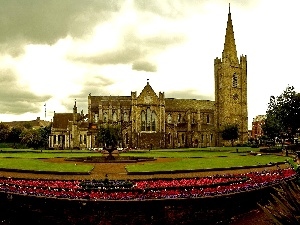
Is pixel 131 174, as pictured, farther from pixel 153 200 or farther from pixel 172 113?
pixel 172 113

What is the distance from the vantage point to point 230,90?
95750 millimetres

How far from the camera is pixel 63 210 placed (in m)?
16.2

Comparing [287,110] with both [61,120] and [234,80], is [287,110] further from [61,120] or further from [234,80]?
[61,120]

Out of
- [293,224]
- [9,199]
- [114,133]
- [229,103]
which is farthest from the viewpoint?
[229,103]

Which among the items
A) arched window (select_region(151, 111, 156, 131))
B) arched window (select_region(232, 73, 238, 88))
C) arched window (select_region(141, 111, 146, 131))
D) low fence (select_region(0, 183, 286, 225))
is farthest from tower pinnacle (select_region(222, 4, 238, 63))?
low fence (select_region(0, 183, 286, 225))

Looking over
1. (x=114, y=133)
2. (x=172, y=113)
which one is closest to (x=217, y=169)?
(x=114, y=133)

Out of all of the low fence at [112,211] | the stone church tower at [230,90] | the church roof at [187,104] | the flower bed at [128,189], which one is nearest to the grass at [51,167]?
the flower bed at [128,189]

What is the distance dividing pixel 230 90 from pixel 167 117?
18.5 meters

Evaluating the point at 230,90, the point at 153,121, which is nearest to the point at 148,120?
the point at 153,121

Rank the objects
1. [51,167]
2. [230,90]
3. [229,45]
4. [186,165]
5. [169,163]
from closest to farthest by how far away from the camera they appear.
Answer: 1. [51,167]
2. [186,165]
3. [169,163]
4. [230,90]
5. [229,45]

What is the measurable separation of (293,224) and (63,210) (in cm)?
1176

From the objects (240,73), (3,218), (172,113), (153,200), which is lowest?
(3,218)

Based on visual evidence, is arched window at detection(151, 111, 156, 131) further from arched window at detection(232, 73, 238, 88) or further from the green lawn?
the green lawn

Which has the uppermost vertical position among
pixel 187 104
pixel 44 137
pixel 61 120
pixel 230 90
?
Answer: pixel 230 90
